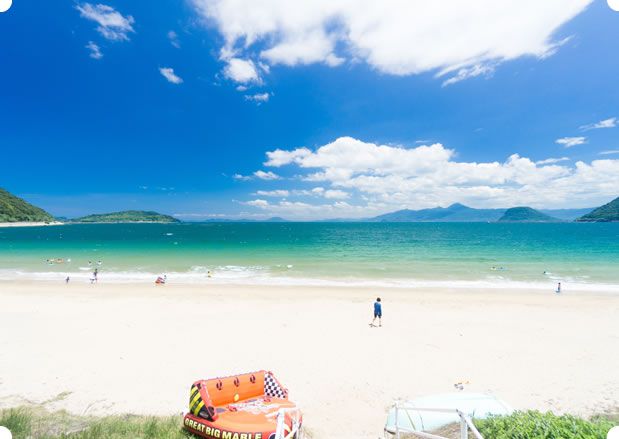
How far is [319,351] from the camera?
531 inches

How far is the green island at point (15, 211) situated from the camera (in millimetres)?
163375

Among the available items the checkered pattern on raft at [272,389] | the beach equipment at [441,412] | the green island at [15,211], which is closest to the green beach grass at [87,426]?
the checkered pattern on raft at [272,389]

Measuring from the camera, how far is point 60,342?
14.0 metres

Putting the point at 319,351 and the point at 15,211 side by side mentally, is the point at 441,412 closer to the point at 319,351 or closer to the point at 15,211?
the point at 319,351

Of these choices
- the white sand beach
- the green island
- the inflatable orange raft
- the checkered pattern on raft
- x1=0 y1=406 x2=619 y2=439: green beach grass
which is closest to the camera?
x1=0 y1=406 x2=619 y2=439: green beach grass

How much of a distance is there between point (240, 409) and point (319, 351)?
6258 millimetres

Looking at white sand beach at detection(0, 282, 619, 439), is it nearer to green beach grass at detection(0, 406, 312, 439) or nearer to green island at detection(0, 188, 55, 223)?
green beach grass at detection(0, 406, 312, 439)

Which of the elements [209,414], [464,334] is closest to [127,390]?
[209,414]

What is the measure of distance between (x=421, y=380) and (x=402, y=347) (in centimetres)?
287

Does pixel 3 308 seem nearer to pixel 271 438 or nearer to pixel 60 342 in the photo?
pixel 60 342

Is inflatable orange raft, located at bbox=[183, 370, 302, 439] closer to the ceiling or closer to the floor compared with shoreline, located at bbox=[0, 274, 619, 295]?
closer to the floor

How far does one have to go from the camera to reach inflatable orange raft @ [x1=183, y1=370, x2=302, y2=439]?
687 centimetres

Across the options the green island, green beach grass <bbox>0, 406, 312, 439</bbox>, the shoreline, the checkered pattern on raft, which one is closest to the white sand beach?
the checkered pattern on raft

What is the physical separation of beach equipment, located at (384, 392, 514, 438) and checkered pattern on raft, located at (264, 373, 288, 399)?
3.02 metres
